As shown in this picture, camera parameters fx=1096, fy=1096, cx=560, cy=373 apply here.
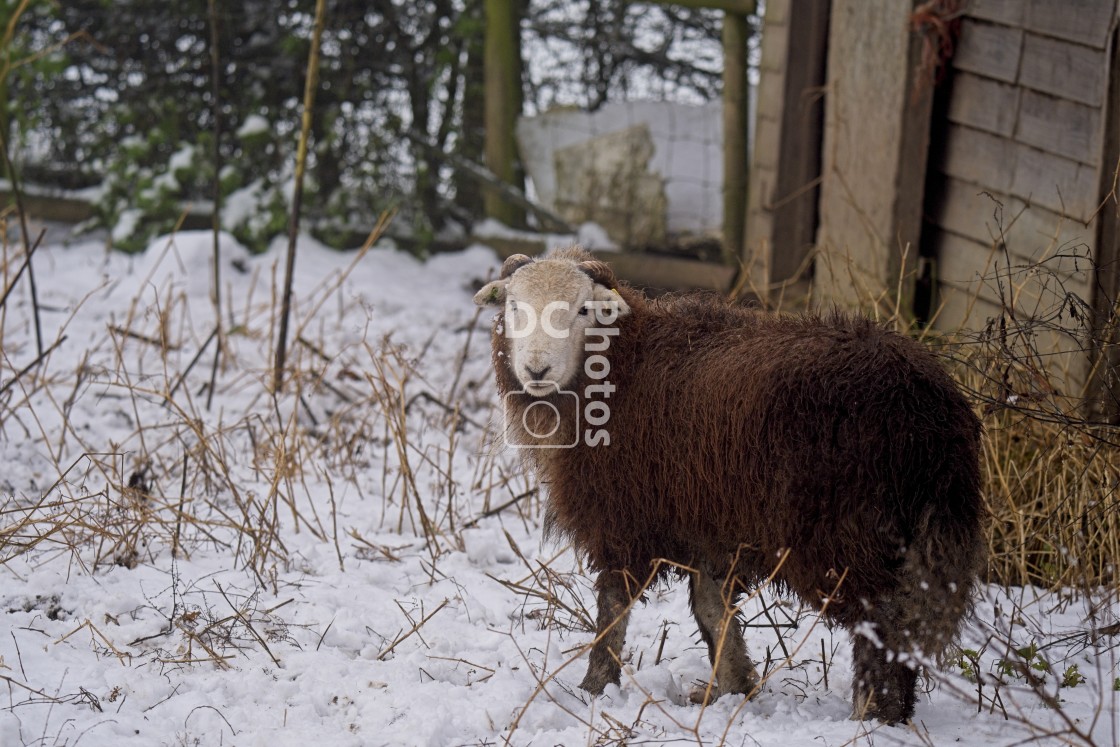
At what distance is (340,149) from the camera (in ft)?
27.4

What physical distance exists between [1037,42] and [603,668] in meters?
3.28

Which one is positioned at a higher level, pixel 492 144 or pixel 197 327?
pixel 492 144

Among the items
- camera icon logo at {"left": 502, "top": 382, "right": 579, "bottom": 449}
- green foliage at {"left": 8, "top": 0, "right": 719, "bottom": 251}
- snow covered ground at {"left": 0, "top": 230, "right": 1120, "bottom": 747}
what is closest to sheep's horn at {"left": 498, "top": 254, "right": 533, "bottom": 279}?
camera icon logo at {"left": 502, "top": 382, "right": 579, "bottom": 449}

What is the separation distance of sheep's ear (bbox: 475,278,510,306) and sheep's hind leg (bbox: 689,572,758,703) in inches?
43.2

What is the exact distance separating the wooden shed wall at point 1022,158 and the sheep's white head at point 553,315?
4.75 feet

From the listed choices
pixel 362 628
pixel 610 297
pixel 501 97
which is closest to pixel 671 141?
pixel 501 97

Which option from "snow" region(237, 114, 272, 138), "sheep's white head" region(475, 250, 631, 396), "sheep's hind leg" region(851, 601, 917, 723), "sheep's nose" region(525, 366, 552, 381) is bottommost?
"sheep's hind leg" region(851, 601, 917, 723)

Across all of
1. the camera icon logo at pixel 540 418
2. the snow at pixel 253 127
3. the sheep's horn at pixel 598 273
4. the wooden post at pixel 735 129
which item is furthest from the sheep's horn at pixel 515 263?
the snow at pixel 253 127

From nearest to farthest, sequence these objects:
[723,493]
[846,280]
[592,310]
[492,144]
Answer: [723,493] → [592,310] → [846,280] → [492,144]

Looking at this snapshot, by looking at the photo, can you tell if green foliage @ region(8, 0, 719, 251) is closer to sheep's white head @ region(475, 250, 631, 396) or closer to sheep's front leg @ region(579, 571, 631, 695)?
sheep's white head @ region(475, 250, 631, 396)

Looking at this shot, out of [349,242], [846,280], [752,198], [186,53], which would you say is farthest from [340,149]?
[846,280]

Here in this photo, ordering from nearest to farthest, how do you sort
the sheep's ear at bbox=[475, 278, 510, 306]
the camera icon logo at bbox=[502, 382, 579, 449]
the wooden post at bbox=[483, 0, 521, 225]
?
the camera icon logo at bbox=[502, 382, 579, 449] < the sheep's ear at bbox=[475, 278, 510, 306] < the wooden post at bbox=[483, 0, 521, 225]

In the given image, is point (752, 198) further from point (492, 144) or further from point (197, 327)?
point (197, 327)

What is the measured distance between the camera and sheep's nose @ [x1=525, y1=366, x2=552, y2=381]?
3.32m
